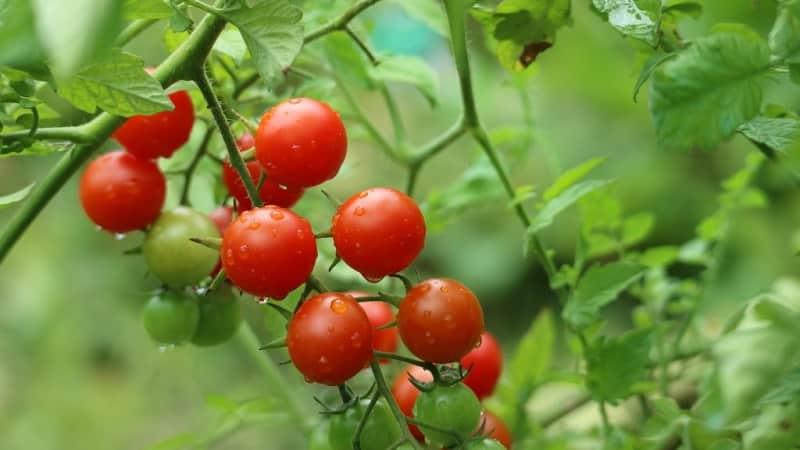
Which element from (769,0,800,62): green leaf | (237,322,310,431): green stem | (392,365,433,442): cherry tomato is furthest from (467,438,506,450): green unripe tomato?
(237,322,310,431): green stem

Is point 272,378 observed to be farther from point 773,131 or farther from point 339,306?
point 773,131

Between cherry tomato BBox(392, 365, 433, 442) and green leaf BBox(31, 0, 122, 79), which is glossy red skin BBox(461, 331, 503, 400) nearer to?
cherry tomato BBox(392, 365, 433, 442)

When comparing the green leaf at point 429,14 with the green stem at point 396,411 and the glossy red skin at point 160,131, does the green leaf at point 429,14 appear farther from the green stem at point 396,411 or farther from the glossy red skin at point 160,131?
the green stem at point 396,411

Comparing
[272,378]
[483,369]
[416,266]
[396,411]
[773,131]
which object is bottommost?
[416,266]

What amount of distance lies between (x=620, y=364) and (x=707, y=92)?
9.8 inches

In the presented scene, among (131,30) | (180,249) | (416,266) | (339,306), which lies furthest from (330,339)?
(416,266)

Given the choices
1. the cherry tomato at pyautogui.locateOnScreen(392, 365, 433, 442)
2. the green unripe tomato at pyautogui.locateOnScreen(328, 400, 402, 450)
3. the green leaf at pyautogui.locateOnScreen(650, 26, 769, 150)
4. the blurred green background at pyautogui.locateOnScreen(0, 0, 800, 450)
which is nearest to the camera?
the green leaf at pyautogui.locateOnScreen(650, 26, 769, 150)

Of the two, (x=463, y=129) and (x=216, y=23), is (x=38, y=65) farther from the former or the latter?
(x=463, y=129)

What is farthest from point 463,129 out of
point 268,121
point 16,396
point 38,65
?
point 16,396

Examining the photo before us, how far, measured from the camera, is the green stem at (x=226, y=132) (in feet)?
1.54

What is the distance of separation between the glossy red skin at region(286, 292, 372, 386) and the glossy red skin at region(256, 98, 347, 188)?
6 centimetres

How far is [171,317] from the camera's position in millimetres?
567

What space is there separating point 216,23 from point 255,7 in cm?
4

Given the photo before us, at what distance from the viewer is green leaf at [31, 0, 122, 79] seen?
247mm
